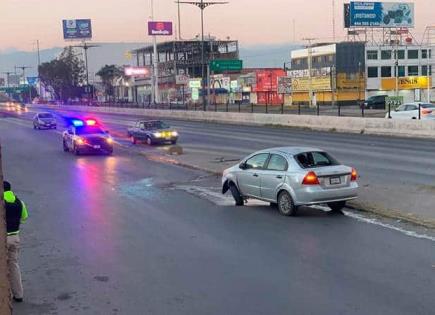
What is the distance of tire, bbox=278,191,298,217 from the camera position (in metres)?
12.5

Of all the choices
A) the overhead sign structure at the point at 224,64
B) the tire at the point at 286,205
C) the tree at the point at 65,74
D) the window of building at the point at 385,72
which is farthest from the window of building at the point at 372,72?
the tire at the point at 286,205

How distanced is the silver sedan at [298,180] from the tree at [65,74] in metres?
127

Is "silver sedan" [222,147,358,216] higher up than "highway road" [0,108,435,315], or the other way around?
"silver sedan" [222,147,358,216]

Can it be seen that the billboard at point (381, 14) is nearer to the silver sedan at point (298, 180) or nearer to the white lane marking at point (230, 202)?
the white lane marking at point (230, 202)

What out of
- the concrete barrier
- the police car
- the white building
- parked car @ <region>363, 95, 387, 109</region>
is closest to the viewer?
the police car

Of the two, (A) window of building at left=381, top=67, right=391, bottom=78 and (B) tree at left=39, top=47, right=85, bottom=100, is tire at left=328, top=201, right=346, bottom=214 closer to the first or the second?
(A) window of building at left=381, top=67, right=391, bottom=78

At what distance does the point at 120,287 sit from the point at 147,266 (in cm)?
101

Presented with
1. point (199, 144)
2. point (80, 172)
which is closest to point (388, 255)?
point (80, 172)

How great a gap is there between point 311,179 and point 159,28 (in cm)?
10468

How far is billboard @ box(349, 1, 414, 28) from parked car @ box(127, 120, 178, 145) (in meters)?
62.5

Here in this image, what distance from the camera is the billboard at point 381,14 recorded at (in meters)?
91.6

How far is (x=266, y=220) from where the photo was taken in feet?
39.9

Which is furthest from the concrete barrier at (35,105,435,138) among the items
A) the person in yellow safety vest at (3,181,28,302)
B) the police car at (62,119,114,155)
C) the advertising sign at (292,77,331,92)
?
the advertising sign at (292,77,331,92)

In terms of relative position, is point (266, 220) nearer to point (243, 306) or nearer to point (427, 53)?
point (243, 306)
